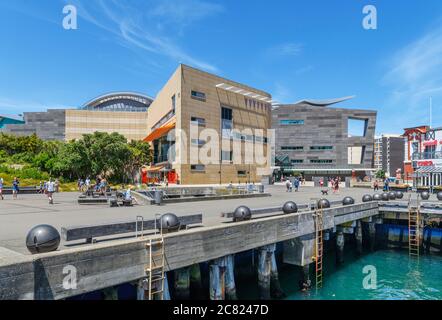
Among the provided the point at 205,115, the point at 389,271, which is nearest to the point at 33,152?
the point at 205,115

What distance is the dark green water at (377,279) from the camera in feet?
51.9

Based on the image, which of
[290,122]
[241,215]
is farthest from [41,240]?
[290,122]

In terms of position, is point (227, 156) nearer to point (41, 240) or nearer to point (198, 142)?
point (198, 142)

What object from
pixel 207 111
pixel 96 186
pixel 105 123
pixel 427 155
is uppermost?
pixel 105 123

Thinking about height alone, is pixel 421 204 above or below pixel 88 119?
below

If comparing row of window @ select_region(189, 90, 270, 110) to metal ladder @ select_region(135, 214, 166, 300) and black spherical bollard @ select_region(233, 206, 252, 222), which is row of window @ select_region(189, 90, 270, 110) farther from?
metal ladder @ select_region(135, 214, 166, 300)

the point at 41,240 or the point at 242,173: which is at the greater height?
the point at 242,173

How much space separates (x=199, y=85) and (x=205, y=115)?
5.65 meters

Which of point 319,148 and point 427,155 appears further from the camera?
point 319,148

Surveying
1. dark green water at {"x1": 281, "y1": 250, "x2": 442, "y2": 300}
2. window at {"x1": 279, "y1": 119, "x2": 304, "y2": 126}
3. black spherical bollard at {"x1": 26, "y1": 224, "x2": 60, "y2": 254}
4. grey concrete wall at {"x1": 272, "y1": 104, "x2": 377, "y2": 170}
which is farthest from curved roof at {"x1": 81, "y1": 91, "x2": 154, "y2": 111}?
black spherical bollard at {"x1": 26, "y1": 224, "x2": 60, "y2": 254}

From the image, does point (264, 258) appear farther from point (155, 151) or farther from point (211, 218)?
point (155, 151)

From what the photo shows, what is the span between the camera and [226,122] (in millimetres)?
66375

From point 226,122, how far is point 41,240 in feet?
196
